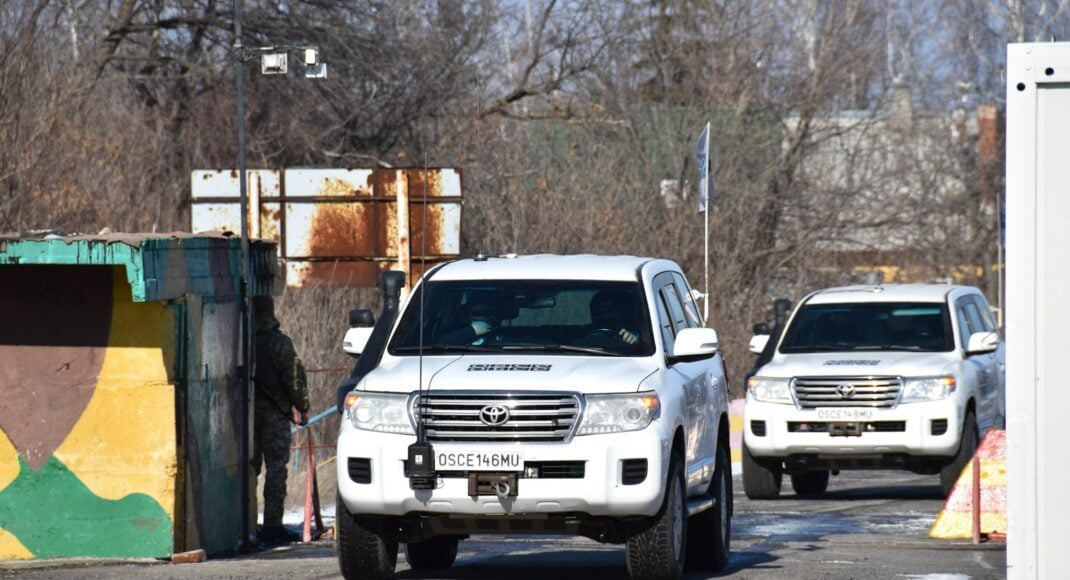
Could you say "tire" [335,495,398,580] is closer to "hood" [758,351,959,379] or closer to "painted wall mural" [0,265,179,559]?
"painted wall mural" [0,265,179,559]

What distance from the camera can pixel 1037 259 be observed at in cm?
546

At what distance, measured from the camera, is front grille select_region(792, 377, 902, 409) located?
16.1 metres

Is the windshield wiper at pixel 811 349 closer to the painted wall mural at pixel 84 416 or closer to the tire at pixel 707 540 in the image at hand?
the tire at pixel 707 540

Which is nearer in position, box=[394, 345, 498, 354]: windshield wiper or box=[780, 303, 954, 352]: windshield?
box=[394, 345, 498, 354]: windshield wiper

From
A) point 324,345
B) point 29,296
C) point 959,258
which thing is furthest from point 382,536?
point 959,258

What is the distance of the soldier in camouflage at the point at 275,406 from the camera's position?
13.0 metres

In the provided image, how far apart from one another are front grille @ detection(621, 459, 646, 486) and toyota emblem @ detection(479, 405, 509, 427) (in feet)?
2.15

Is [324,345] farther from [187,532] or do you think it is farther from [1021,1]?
[1021,1]

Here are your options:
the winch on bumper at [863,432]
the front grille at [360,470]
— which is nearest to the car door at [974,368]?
the winch on bumper at [863,432]

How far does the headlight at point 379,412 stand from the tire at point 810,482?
29.2 ft

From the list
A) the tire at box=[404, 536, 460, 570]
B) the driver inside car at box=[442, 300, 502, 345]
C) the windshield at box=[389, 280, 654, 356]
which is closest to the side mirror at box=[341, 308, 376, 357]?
the windshield at box=[389, 280, 654, 356]

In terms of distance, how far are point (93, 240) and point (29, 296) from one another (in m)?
1.00

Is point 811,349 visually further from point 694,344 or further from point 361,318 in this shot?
point 361,318

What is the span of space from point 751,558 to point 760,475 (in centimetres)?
507
